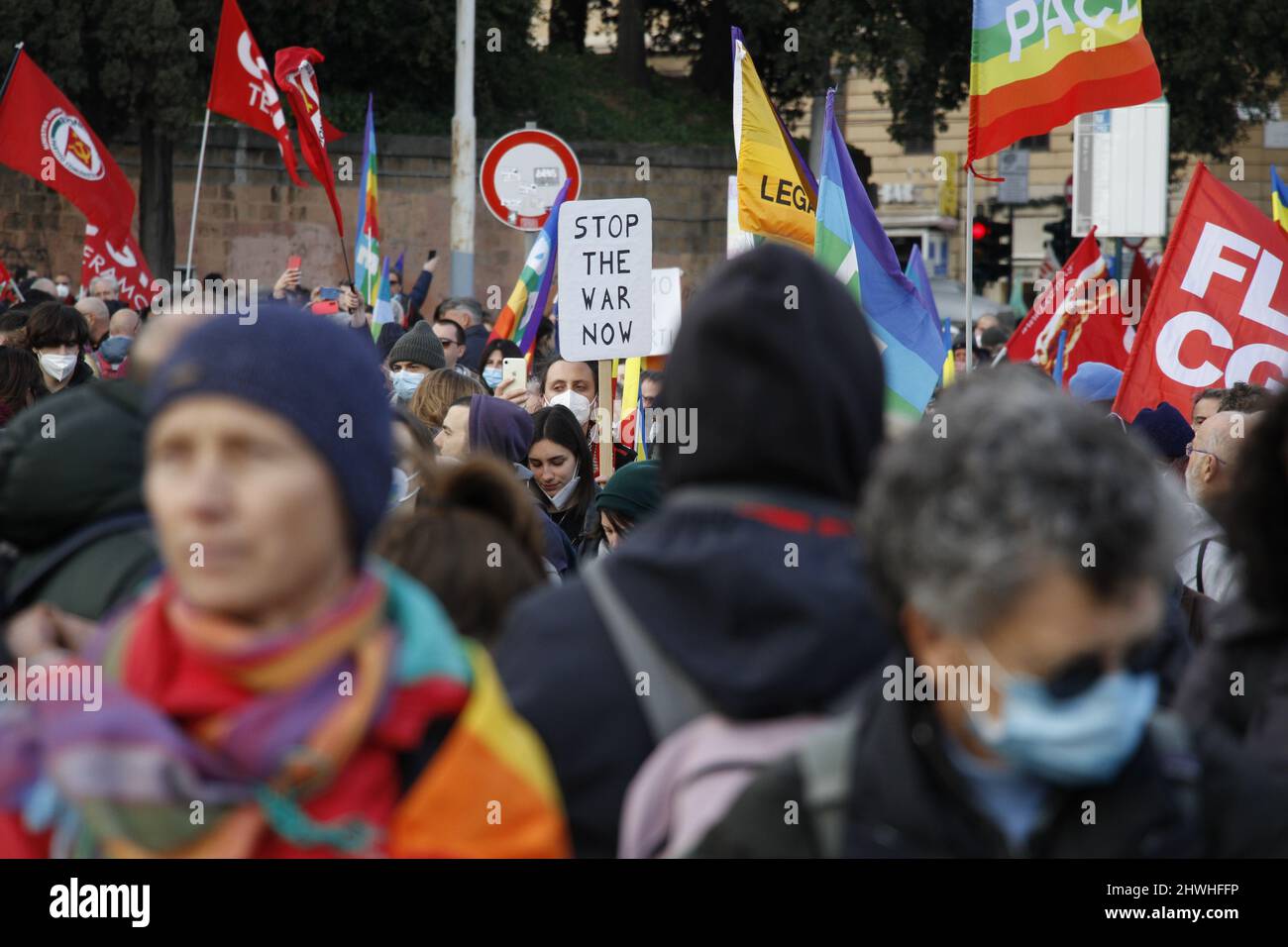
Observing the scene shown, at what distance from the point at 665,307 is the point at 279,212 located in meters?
19.4

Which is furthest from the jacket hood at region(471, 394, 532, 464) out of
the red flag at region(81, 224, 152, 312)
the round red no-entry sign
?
the red flag at region(81, 224, 152, 312)

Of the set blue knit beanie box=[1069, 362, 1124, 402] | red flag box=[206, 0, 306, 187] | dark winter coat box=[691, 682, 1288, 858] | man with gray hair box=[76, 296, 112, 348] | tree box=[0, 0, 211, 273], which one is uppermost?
tree box=[0, 0, 211, 273]

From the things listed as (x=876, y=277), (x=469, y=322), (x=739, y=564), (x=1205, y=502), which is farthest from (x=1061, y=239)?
(x=739, y=564)

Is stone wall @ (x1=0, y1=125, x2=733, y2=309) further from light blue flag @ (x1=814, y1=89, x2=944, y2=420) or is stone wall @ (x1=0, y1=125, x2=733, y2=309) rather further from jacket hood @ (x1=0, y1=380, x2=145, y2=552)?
jacket hood @ (x1=0, y1=380, x2=145, y2=552)

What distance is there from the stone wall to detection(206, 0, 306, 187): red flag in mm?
12939

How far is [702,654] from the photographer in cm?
220

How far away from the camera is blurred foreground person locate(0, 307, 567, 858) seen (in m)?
1.95

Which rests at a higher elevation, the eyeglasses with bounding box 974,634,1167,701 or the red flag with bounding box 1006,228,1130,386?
the red flag with bounding box 1006,228,1130,386

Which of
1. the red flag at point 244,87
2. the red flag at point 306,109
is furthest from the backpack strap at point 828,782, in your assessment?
the red flag at point 244,87

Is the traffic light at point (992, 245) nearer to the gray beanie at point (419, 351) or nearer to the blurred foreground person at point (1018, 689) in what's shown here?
the gray beanie at point (419, 351)

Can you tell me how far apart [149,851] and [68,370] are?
6.26 metres

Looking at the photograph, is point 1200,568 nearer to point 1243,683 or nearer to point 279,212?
point 1243,683

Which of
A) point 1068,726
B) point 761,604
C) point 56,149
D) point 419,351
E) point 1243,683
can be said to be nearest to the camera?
point 1068,726
